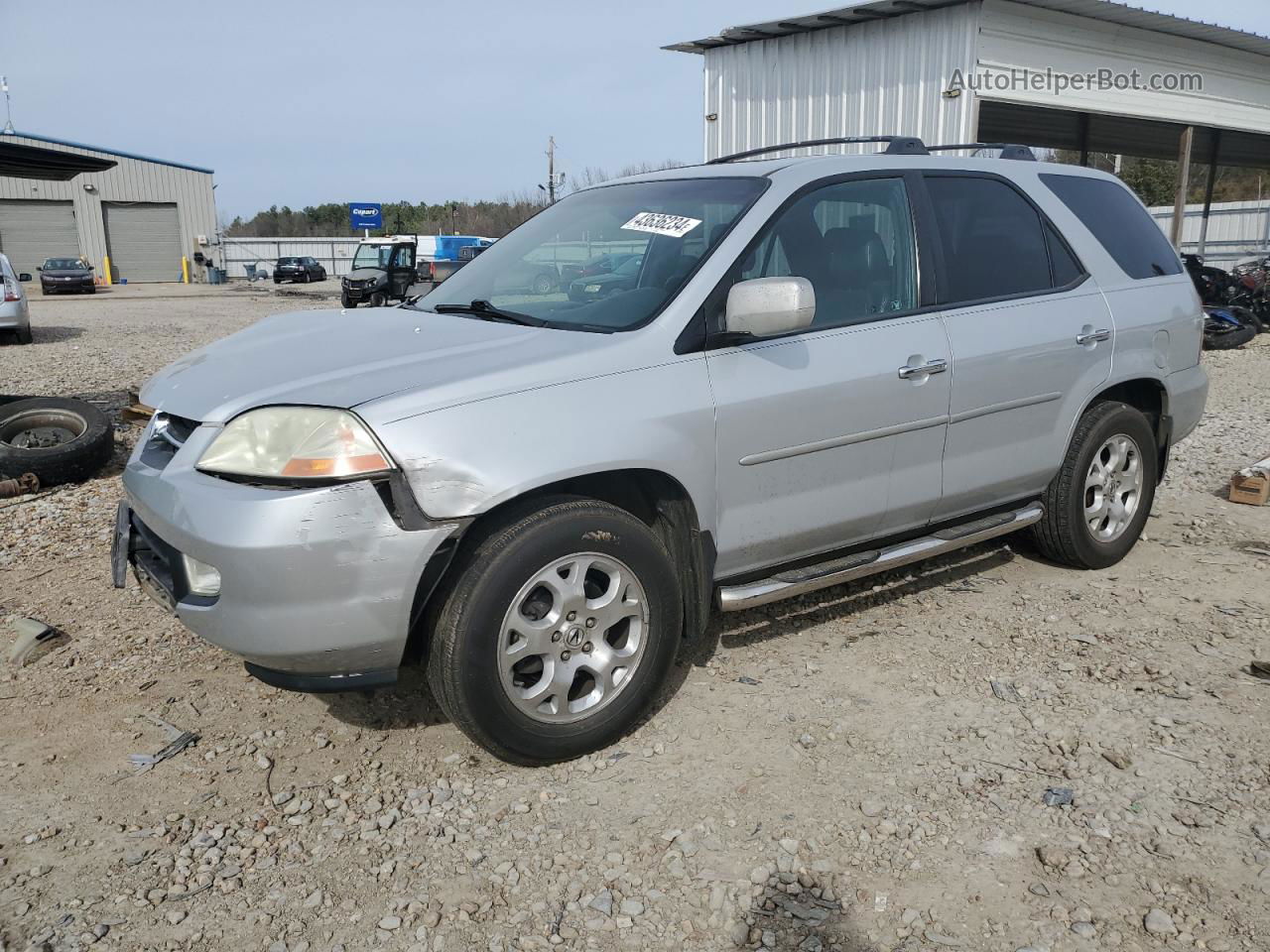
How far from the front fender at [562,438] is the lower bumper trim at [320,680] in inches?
20.5

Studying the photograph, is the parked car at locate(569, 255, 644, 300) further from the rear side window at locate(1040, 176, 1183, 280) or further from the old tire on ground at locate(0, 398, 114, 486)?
the old tire on ground at locate(0, 398, 114, 486)

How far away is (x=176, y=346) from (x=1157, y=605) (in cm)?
1544

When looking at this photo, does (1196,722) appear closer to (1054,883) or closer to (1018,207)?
(1054,883)

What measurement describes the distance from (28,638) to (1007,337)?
161 inches

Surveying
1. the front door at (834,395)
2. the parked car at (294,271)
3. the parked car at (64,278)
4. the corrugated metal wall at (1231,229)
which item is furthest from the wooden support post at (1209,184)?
the parked car at (294,271)

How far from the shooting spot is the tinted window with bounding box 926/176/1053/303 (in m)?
4.10

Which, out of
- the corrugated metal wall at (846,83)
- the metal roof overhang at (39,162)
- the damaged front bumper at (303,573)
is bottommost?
the damaged front bumper at (303,573)

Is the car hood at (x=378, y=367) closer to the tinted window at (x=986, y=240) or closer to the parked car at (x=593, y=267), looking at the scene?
the parked car at (x=593, y=267)

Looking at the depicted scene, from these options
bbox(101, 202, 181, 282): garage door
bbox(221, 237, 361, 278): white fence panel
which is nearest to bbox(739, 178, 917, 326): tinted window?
bbox(101, 202, 181, 282): garage door

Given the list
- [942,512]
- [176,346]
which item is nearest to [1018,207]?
[942,512]

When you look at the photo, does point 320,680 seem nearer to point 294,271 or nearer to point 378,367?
point 378,367

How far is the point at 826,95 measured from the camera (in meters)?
13.2

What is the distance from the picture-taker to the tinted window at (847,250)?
3.67m

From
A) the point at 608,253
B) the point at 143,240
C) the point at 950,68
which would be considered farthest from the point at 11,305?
the point at 143,240
